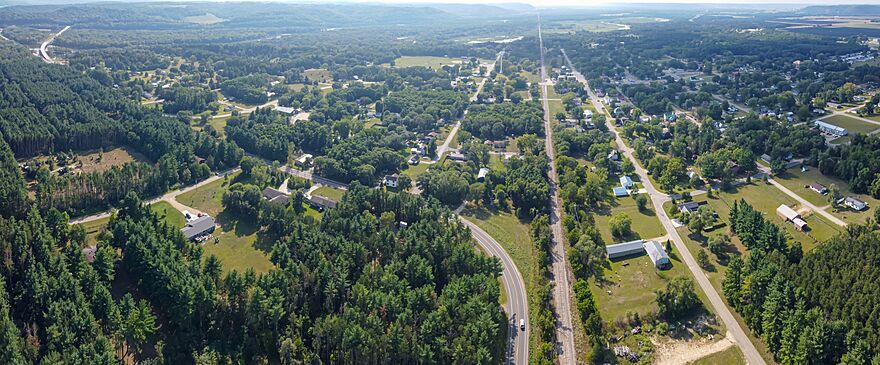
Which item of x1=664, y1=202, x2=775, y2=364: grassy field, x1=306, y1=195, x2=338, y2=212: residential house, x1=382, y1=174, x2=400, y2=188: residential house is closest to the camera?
x1=664, y1=202, x2=775, y2=364: grassy field

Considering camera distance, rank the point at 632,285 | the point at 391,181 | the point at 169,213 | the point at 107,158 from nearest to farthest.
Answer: the point at 632,285, the point at 169,213, the point at 391,181, the point at 107,158

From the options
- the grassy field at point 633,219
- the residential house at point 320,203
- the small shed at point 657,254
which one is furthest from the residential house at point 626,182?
the residential house at point 320,203

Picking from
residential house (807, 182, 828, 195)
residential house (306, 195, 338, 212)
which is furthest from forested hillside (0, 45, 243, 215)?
residential house (807, 182, 828, 195)

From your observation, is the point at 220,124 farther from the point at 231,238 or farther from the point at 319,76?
the point at 319,76

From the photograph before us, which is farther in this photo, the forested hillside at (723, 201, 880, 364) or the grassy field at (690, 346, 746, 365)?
the grassy field at (690, 346, 746, 365)

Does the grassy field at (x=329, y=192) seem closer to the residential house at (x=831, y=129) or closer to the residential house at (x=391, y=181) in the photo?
the residential house at (x=391, y=181)

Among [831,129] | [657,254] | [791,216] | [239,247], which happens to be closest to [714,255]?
[657,254]

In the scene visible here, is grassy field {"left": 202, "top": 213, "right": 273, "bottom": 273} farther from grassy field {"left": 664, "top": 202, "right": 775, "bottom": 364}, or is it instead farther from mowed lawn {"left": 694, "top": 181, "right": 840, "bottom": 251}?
mowed lawn {"left": 694, "top": 181, "right": 840, "bottom": 251}
